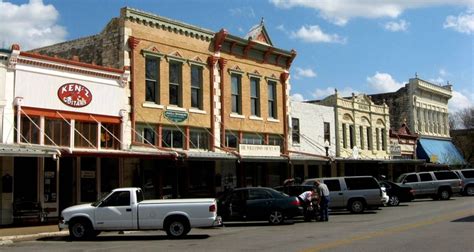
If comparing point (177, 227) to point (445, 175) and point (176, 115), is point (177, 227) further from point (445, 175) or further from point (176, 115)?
point (445, 175)

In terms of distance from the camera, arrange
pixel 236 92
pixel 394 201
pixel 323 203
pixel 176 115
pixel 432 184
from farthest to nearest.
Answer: pixel 432 184
pixel 236 92
pixel 394 201
pixel 176 115
pixel 323 203

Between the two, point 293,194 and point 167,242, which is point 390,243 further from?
point 293,194

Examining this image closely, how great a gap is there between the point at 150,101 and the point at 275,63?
10639mm

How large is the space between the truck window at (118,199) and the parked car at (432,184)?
74.6 ft

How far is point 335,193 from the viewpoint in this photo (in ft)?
86.1

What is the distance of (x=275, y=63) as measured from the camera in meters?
34.5

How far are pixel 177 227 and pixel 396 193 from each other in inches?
689

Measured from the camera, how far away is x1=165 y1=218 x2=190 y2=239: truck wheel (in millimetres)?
17016

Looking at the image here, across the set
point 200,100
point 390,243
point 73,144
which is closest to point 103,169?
point 73,144

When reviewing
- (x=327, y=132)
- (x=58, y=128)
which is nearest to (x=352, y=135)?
(x=327, y=132)

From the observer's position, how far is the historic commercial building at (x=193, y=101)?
25562 mm

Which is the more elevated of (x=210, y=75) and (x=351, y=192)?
(x=210, y=75)

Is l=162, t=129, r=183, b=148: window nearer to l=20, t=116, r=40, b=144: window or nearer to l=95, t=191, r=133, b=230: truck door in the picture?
l=20, t=116, r=40, b=144: window

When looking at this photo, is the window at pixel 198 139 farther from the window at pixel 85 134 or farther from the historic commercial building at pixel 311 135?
the historic commercial building at pixel 311 135
